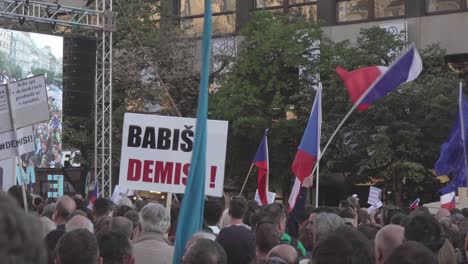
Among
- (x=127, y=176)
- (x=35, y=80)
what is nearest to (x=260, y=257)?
(x=127, y=176)

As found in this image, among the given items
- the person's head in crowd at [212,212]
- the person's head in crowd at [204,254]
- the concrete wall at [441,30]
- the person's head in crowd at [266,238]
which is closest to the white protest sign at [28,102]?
the person's head in crowd at [212,212]

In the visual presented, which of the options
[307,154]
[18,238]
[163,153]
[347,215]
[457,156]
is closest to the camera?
[18,238]

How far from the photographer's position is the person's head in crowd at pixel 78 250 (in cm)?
402

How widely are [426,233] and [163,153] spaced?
3.19m

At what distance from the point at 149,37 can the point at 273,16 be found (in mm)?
4617

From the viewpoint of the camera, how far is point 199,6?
35.3 metres

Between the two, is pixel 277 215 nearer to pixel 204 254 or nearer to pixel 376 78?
pixel 204 254

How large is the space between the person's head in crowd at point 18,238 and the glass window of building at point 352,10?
3072 cm

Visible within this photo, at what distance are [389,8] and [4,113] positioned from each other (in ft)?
76.9

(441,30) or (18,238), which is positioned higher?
(441,30)

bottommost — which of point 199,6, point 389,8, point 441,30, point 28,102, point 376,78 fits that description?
point 28,102

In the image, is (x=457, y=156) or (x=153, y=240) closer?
(x=153, y=240)

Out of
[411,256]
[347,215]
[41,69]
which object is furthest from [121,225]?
[41,69]

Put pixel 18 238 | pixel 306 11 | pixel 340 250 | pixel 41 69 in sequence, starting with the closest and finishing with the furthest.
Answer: pixel 18 238 → pixel 340 250 → pixel 41 69 → pixel 306 11
